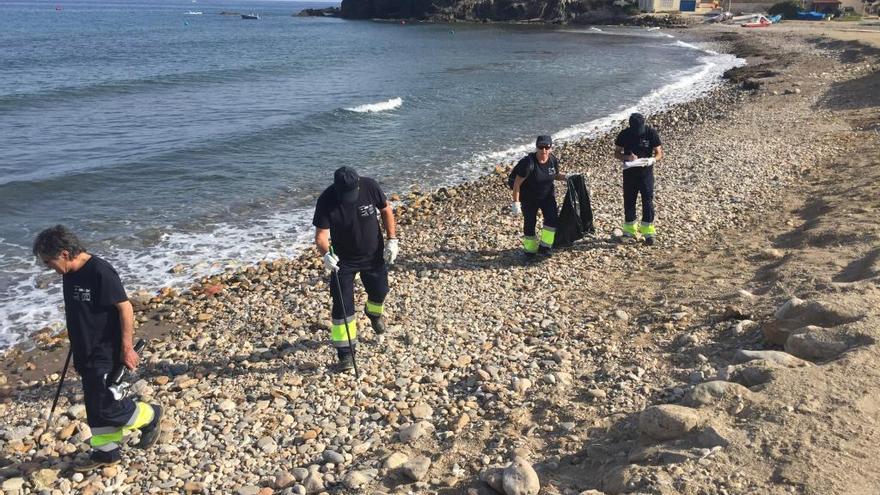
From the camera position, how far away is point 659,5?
317ft

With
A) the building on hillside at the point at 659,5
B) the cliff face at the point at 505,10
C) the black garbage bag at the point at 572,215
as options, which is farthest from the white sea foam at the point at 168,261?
the building on hillside at the point at 659,5

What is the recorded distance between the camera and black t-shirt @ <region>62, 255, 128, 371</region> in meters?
5.24

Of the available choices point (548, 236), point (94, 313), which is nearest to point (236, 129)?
point (548, 236)

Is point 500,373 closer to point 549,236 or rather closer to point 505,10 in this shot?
point 549,236

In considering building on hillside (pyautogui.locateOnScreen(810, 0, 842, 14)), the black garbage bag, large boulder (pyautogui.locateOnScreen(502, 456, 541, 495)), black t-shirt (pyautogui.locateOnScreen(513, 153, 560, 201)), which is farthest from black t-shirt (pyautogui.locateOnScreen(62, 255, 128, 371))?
building on hillside (pyautogui.locateOnScreen(810, 0, 842, 14))

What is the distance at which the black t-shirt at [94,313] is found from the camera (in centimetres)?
524

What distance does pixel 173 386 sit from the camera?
24.0ft

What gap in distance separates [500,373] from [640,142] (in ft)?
15.5

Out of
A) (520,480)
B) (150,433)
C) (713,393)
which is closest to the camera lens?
(520,480)

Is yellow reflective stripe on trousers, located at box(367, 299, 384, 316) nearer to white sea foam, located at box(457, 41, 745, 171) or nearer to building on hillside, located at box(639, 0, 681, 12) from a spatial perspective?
white sea foam, located at box(457, 41, 745, 171)

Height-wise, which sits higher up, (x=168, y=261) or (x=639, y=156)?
(x=639, y=156)

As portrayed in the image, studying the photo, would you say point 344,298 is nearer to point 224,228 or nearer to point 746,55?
point 224,228

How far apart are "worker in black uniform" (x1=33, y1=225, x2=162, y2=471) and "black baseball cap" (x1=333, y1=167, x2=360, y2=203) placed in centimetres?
222

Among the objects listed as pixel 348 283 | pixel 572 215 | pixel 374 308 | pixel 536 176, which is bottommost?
pixel 374 308
